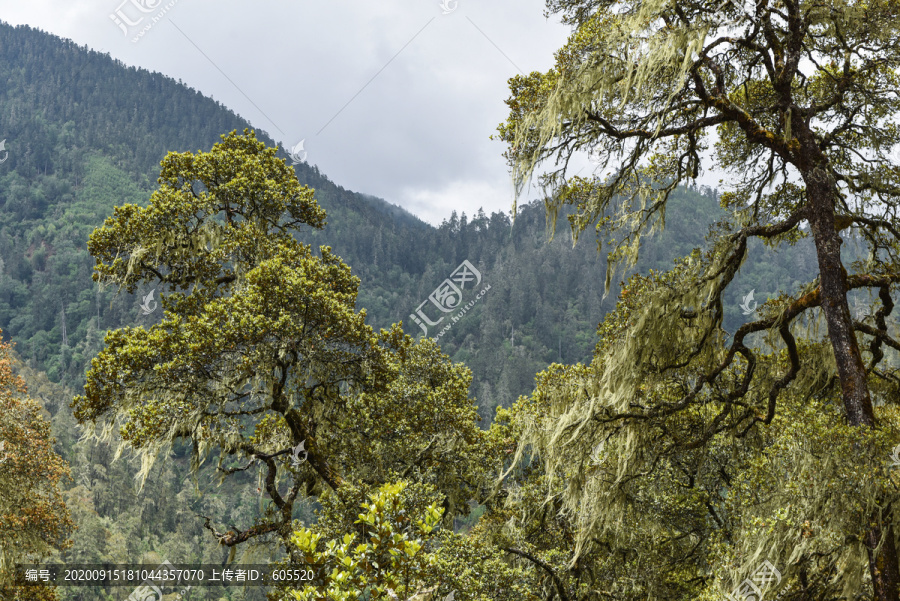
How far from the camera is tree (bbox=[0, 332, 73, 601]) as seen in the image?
1173 cm

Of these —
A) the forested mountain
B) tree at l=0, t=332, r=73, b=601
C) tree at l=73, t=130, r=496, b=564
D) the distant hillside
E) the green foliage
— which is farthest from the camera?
the distant hillside

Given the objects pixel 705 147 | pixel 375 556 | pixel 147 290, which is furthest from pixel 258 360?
pixel 147 290

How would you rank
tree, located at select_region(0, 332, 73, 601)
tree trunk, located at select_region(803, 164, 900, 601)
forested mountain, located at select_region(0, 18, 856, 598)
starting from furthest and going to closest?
1. forested mountain, located at select_region(0, 18, 856, 598)
2. tree, located at select_region(0, 332, 73, 601)
3. tree trunk, located at select_region(803, 164, 900, 601)

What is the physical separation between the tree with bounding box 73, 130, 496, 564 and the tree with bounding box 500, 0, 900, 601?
375 cm

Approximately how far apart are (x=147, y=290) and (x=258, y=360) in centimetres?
7539

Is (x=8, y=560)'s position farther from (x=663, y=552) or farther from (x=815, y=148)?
(x=815, y=148)

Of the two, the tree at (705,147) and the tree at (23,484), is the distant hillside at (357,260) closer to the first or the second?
the tree at (23,484)

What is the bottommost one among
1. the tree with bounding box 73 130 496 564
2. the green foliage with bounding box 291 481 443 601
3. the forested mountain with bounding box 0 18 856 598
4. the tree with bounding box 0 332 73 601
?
the tree with bounding box 0 332 73 601

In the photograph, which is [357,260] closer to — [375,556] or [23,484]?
[23,484]

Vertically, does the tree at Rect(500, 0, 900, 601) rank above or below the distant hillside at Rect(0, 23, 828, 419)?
below

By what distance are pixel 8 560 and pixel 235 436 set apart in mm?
6905

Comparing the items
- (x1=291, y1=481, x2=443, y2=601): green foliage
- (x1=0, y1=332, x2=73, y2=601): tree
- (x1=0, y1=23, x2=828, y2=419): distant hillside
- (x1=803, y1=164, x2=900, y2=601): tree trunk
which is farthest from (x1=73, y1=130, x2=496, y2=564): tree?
(x1=0, y1=23, x2=828, y2=419): distant hillside

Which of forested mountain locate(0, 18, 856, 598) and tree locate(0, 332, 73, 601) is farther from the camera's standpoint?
forested mountain locate(0, 18, 856, 598)

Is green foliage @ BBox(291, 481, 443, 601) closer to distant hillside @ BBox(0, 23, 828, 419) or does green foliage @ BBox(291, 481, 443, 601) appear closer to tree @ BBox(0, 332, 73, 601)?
tree @ BBox(0, 332, 73, 601)
